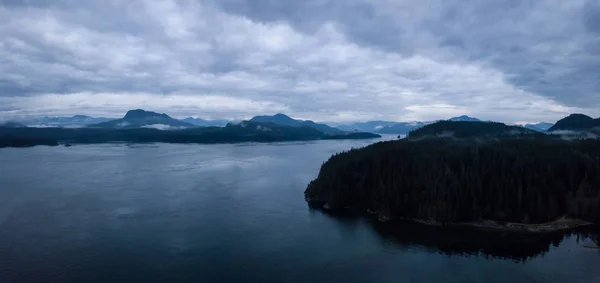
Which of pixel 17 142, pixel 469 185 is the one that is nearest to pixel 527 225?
pixel 469 185

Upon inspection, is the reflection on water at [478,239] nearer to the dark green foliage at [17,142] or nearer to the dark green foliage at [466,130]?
the dark green foliage at [466,130]

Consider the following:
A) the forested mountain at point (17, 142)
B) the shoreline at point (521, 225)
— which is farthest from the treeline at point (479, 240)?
the forested mountain at point (17, 142)

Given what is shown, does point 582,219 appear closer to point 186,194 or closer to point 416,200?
point 416,200

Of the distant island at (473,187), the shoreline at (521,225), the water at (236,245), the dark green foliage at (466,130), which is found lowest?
the water at (236,245)

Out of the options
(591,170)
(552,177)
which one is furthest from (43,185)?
(591,170)

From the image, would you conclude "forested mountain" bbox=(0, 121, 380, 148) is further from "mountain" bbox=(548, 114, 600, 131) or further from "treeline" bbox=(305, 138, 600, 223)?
"treeline" bbox=(305, 138, 600, 223)

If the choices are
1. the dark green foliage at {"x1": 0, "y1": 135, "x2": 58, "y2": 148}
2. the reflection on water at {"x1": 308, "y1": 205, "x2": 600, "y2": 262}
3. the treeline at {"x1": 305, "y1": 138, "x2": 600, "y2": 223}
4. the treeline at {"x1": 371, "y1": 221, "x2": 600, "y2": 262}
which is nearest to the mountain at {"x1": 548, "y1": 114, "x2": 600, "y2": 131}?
the treeline at {"x1": 305, "y1": 138, "x2": 600, "y2": 223}

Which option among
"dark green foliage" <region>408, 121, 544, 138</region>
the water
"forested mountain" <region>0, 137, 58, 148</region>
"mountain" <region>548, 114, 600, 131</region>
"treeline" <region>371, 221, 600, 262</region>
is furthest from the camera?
"forested mountain" <region>0, 137, 58, 148</region>
